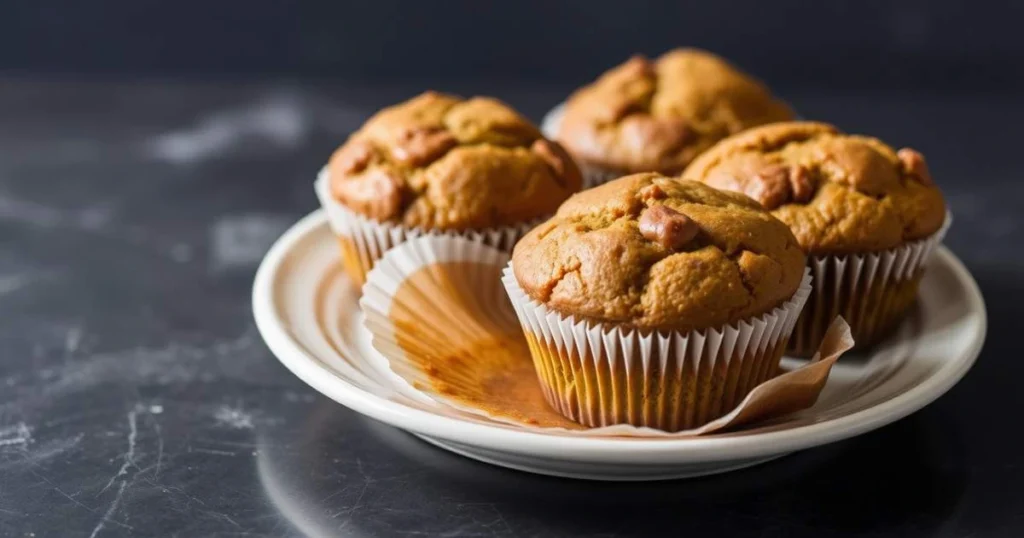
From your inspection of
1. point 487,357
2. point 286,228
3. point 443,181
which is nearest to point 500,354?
point 487,357

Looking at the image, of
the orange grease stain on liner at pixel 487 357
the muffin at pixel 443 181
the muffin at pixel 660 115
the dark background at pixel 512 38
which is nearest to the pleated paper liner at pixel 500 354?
the orange grease stain on liner at pixel 487 357

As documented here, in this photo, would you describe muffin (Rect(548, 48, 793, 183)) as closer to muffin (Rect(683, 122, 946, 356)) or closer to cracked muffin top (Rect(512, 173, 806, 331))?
muffin (Rect(683, 122, 946, 356))

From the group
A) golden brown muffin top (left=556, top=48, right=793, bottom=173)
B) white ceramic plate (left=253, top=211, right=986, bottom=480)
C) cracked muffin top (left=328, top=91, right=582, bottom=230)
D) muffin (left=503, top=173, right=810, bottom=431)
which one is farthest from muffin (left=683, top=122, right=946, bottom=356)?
golden brown muffin top (left=556, top=48, right=793, bottom=173)

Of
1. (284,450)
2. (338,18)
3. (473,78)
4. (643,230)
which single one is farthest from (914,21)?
(284,450)

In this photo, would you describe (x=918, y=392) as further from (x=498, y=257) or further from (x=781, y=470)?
(x=498, y=257)

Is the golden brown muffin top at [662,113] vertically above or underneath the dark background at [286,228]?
above

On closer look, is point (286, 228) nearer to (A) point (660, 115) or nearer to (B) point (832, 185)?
(A) point (660, 115)

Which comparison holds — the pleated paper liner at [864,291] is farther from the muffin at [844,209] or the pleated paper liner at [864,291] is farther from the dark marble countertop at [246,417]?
the dark marble countertop at [246,417]
